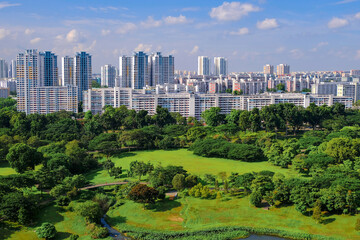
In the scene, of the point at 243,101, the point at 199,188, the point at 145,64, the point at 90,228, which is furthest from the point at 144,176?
the point at 145,64

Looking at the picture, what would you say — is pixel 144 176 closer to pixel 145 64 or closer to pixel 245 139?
pixel 245 139

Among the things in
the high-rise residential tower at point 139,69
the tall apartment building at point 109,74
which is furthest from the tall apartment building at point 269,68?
the high-rise residential tower at point 139,69

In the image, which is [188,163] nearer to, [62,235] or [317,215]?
[317,215]

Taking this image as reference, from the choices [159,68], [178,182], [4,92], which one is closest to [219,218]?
[178,182]

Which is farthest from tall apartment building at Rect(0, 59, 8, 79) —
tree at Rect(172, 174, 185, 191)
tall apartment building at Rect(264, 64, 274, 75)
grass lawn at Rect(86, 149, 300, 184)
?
tree at Rect(172, 174, 185, 191)

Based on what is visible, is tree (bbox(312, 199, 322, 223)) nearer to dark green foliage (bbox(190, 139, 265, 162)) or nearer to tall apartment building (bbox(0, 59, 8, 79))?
dark green foliage (bbox(190, 139, 265, 162))
